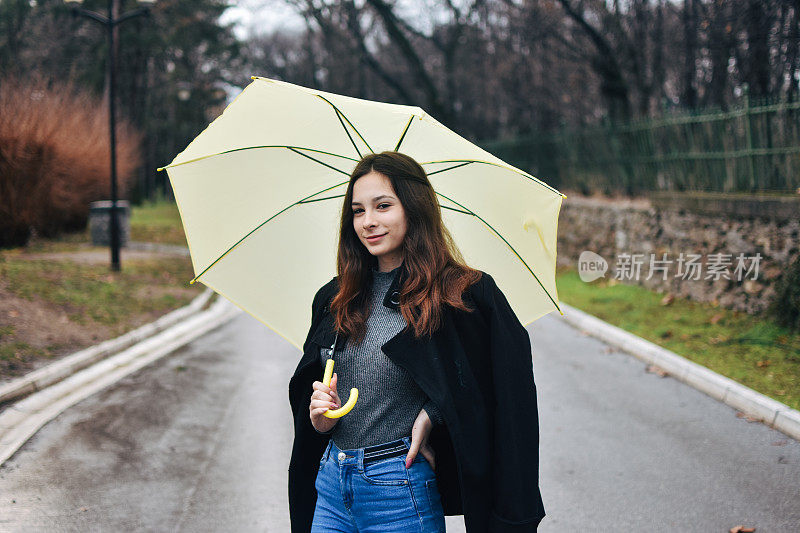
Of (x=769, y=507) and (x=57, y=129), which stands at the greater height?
(x=57, y=129)

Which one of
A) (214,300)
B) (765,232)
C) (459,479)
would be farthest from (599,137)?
(459,479)

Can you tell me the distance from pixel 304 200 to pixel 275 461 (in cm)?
312

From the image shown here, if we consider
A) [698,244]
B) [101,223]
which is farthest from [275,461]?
[101,223]

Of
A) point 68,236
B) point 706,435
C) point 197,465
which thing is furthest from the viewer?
point 68,236

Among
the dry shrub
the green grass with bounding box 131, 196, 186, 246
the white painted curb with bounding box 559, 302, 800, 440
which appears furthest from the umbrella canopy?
the green grass with bounding box 131, 196, 186, 246

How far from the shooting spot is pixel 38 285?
11555 mm

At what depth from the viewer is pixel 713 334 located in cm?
973

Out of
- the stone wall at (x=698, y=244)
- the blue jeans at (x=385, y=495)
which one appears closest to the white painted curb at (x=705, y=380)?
the stone wall at (x=698, y=244)

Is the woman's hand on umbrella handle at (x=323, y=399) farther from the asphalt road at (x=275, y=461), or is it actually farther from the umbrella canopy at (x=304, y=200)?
the asphalt road at (x=275, y=461)

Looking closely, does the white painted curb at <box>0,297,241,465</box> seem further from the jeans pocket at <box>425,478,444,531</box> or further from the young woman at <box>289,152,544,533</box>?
the jeans pocket at <box>425,478,444,531</box>

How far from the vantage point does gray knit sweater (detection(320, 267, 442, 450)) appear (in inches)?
91.4

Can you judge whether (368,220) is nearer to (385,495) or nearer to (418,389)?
(418,389)

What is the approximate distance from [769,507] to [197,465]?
3.89 m

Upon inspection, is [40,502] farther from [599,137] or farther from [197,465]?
[599,137]
